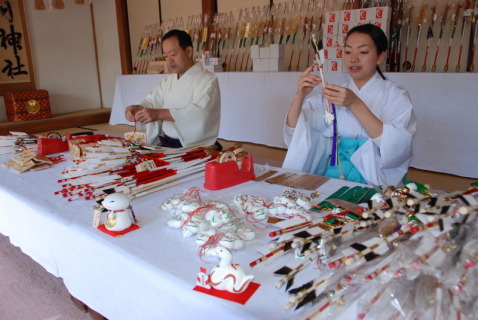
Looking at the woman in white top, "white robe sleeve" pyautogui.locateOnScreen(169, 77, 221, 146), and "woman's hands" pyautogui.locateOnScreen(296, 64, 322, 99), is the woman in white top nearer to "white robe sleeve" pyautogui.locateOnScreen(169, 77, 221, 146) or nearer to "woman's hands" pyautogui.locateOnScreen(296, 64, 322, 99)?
"woman's hands" pyautogui.locateOnScreen(296, 64, 322, 99)

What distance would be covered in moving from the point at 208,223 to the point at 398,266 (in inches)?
20.6

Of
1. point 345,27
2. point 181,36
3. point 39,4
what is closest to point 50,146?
point 181,36

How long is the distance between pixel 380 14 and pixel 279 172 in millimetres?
2668

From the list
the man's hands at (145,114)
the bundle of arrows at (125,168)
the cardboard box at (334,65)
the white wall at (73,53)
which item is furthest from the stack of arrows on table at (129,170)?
the white wall at (73,53)

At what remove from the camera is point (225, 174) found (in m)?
1.41

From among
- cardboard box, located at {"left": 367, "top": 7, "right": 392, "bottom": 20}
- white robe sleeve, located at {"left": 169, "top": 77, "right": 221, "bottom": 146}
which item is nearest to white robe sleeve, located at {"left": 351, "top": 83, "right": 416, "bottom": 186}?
white robe sleeve, located at {"left": 169, "top": 77, "right": 221, "bottom": 146}

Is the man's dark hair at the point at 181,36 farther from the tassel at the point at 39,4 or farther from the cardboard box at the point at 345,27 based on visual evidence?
the tassel at the point at 39,4

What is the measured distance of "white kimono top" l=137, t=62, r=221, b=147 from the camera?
7.72 feet

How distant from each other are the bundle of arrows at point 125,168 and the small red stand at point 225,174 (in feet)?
0.53

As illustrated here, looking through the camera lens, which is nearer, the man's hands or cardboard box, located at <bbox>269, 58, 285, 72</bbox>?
the man's hands

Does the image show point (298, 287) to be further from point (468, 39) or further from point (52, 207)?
point (468, 39)

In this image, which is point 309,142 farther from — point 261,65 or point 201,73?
point 261,65

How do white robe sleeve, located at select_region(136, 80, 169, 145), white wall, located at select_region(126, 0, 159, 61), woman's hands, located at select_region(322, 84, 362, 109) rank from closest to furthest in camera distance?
1. woman's hands, located at select_region(322, 84, 362, 109)
2. white robe sleeve, located at select_region(136, 80, 169, 145)
3. white wall, located at select_region(126, 0, 159, 61)

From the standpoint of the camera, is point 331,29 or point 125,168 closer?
point 125,168
